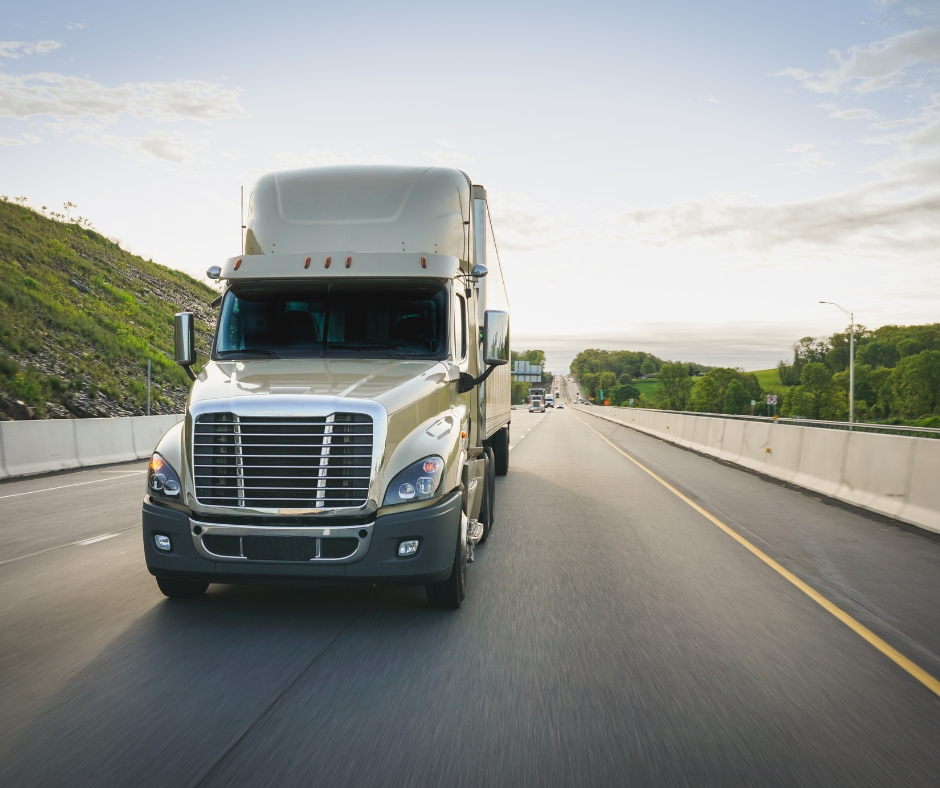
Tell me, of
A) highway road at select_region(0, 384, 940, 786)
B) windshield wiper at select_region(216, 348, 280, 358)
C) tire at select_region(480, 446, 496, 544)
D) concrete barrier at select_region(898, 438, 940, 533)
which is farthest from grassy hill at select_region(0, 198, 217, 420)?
concrete barrier at select_region(898, 438, 940, 533)

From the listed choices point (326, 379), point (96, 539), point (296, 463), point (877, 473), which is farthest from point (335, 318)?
point (877, 473)

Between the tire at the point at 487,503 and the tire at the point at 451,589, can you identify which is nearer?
the tire at the point at 451,589

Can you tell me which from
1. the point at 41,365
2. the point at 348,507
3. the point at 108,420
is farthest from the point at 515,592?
the point at 41,365

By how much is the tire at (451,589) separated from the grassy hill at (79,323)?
2169cm

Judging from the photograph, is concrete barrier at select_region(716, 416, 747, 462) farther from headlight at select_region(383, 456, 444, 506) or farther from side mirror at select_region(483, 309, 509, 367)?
headlight at select_region(383, 456, 444, 506)

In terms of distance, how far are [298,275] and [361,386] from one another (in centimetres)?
160

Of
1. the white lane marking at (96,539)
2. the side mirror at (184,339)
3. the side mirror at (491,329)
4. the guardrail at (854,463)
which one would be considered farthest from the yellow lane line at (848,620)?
the white lane marking at (96,539)

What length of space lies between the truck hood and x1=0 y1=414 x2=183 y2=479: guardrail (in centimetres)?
1224

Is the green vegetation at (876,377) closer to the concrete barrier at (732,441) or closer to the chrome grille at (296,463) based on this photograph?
the concrete barrier at (732,441)

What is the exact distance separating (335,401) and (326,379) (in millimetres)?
522

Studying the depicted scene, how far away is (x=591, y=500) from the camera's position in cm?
1354

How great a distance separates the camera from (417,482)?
19.1 feet

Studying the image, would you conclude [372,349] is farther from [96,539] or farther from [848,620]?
[96,539]

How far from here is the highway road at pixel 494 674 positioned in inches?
145
